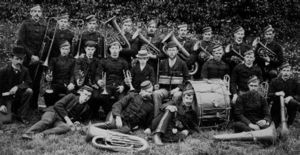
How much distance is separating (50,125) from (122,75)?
1.66 metres

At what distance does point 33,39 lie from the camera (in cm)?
675

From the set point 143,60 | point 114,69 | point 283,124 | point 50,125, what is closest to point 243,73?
point 283,124

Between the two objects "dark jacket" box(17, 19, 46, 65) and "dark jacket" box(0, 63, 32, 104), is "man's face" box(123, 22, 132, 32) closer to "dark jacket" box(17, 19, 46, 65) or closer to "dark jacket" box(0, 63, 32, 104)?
"dark jacket" box(17, 19, 46, 65)

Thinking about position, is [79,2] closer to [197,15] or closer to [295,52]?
[197,15]

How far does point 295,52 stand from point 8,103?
31.4 feet

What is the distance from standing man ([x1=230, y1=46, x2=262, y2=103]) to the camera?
645 centimetres

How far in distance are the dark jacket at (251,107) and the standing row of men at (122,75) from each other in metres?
0.16

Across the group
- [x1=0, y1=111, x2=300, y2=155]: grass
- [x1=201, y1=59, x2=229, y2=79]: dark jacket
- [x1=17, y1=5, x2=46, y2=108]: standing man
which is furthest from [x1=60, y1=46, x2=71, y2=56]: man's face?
[x1=201, y1=59, x2=229, y2=79]: dark jacket

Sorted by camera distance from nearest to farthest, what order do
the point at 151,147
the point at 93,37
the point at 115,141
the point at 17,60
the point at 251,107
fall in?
the point at 115,141 → the point at 151,147 → the point at 251,107 → the point at 17,60 → the point at 93,37

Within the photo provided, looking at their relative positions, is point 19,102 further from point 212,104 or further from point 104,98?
point 212,104

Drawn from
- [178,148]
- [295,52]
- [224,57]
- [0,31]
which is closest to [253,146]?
[178,148]

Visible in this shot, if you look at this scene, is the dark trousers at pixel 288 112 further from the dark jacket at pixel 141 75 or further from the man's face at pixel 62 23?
the man's face at pixel 62 23

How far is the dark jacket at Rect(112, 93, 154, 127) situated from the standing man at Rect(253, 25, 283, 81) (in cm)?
259

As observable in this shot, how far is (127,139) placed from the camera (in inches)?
192
